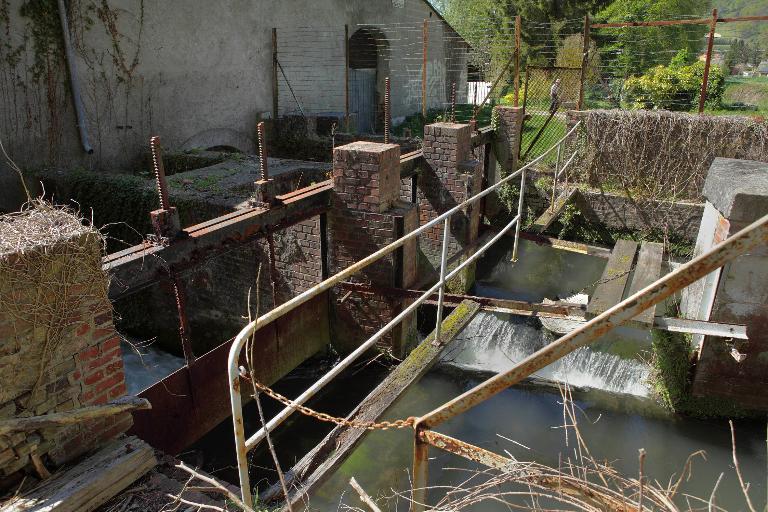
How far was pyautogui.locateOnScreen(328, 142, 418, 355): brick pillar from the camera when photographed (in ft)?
17.6

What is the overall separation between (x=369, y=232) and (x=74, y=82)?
6291 mm

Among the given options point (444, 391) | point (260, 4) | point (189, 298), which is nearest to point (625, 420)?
point (444, 391)

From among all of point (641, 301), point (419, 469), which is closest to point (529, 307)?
point (419, 469)

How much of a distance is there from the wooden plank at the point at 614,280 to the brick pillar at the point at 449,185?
6.51 feet

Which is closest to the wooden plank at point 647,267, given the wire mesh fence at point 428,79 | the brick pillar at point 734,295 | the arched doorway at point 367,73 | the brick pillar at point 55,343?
the brick pillar at point 734,295

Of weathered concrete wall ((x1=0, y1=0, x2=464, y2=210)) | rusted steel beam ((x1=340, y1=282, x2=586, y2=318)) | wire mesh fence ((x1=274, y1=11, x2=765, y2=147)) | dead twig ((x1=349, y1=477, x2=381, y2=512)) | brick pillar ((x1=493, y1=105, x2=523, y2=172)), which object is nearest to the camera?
dead twig ((x1=349, y1=477, x2=381, y2=512))

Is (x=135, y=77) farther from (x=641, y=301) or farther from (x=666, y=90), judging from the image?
(x=666, y=90)

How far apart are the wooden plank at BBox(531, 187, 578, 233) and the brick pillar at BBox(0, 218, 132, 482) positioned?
18.4 ft

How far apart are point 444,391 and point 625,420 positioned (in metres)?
1.94

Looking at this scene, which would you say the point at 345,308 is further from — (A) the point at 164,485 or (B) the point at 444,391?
(A) the point at 164,485

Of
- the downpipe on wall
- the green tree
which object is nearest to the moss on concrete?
the downpipe on wall

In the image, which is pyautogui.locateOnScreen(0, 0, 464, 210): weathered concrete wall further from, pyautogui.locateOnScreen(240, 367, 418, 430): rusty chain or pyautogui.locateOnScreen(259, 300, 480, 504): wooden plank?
pyautogui.locateOnScreen(240, 367, 418, 430): rusty chain

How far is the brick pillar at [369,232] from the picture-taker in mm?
5355

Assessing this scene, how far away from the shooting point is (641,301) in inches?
59.2
